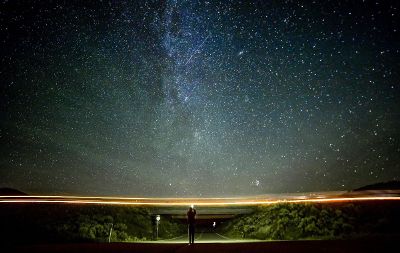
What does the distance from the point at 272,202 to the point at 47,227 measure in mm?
16348

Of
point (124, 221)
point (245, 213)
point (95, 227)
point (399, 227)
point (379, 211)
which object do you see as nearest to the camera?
point (399, 227)

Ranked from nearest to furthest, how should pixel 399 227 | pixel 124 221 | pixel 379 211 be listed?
pixel 399 227 → pixel 379 211 → pixel 124 221

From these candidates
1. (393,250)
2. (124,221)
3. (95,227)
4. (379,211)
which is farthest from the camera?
(124,221)

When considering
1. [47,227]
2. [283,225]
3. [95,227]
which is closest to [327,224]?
[283,225]

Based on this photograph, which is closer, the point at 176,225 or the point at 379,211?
the point at 379,211

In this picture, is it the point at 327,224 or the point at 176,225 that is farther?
the point at 176,225

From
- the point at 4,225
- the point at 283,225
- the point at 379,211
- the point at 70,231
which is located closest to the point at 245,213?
the point at 283,225

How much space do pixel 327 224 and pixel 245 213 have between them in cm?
1299

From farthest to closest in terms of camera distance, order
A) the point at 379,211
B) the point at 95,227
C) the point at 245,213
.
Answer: the point at 245,213 → the point at 95,227 → the point at 379,211

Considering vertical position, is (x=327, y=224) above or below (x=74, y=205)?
below

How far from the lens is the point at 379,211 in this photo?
18547 mm

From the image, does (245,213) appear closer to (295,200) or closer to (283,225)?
(295,200)

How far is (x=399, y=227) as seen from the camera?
16.4m

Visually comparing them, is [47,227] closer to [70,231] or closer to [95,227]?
[70,231]
